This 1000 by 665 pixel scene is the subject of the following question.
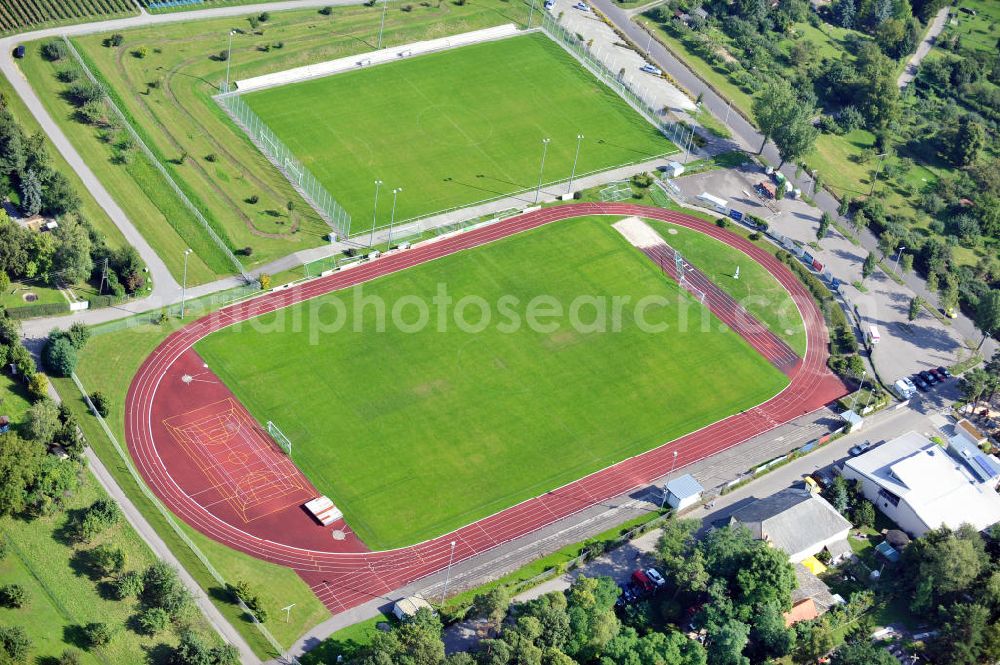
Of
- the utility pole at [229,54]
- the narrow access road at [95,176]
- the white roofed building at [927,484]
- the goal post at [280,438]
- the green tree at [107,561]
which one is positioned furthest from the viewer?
the utility pole at [229,54]

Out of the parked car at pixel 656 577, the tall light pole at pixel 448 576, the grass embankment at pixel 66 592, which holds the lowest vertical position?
the grass embankment at pixel 66 592

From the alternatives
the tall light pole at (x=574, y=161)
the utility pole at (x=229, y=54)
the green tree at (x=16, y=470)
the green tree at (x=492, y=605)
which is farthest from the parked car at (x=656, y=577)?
the utility pole at (x=229, y=54)

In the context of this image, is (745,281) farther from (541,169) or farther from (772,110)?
(541,169)

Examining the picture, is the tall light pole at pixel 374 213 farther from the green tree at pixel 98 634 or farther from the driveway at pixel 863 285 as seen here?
the green tree at pixel 98 634

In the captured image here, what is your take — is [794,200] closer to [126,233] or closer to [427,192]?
[427,192]

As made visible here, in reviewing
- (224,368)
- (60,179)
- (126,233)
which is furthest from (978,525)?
(60,179)
